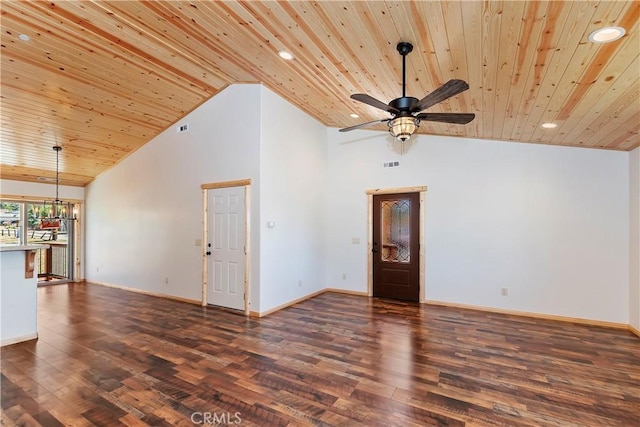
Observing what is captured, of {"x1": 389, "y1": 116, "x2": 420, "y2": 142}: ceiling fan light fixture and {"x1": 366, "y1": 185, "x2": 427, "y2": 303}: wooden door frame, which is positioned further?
{"x1": 366, "y1": 185, "x2": 427, "y2": 303}: wooden door frame

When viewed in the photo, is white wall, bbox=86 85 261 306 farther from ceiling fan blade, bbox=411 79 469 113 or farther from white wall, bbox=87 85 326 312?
ceiling fan blade, bbox=411 79 469 113

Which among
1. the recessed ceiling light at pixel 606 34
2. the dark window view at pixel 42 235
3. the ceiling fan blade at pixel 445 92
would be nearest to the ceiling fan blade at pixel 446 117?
the ceiling fan blade at pixel 445 92

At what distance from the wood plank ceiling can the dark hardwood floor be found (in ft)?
8.75

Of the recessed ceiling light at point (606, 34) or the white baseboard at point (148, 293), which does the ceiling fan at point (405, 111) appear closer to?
the recessed ceiling light at point (606, 34)

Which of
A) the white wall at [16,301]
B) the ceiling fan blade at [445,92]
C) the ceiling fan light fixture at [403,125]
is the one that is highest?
the ceiling fan blade at [445,92]

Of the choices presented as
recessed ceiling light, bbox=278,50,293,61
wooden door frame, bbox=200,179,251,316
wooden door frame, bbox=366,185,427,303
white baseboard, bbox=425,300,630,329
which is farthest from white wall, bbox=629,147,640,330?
wooden door frame, bbox=200,179,251,316

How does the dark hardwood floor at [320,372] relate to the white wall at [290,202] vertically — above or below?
below

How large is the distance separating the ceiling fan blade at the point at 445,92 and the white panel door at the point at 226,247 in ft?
11.0

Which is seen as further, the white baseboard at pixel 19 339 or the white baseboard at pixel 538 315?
the white baseboard at pixel 538 315

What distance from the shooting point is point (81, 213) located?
8.15 metres

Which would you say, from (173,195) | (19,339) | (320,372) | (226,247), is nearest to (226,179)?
(226,247)

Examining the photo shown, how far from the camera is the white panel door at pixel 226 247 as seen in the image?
5148 millimetres

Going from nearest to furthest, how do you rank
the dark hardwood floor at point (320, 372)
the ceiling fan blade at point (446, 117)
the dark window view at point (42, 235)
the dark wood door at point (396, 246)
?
the dark hardwood floor at point (320, 372)
the ceiling fan blade at point (446, 117)
the dark wood door at point (396, 246)
the dark window view at point (42, 235)

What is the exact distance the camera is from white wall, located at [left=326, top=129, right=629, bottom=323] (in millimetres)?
4512
